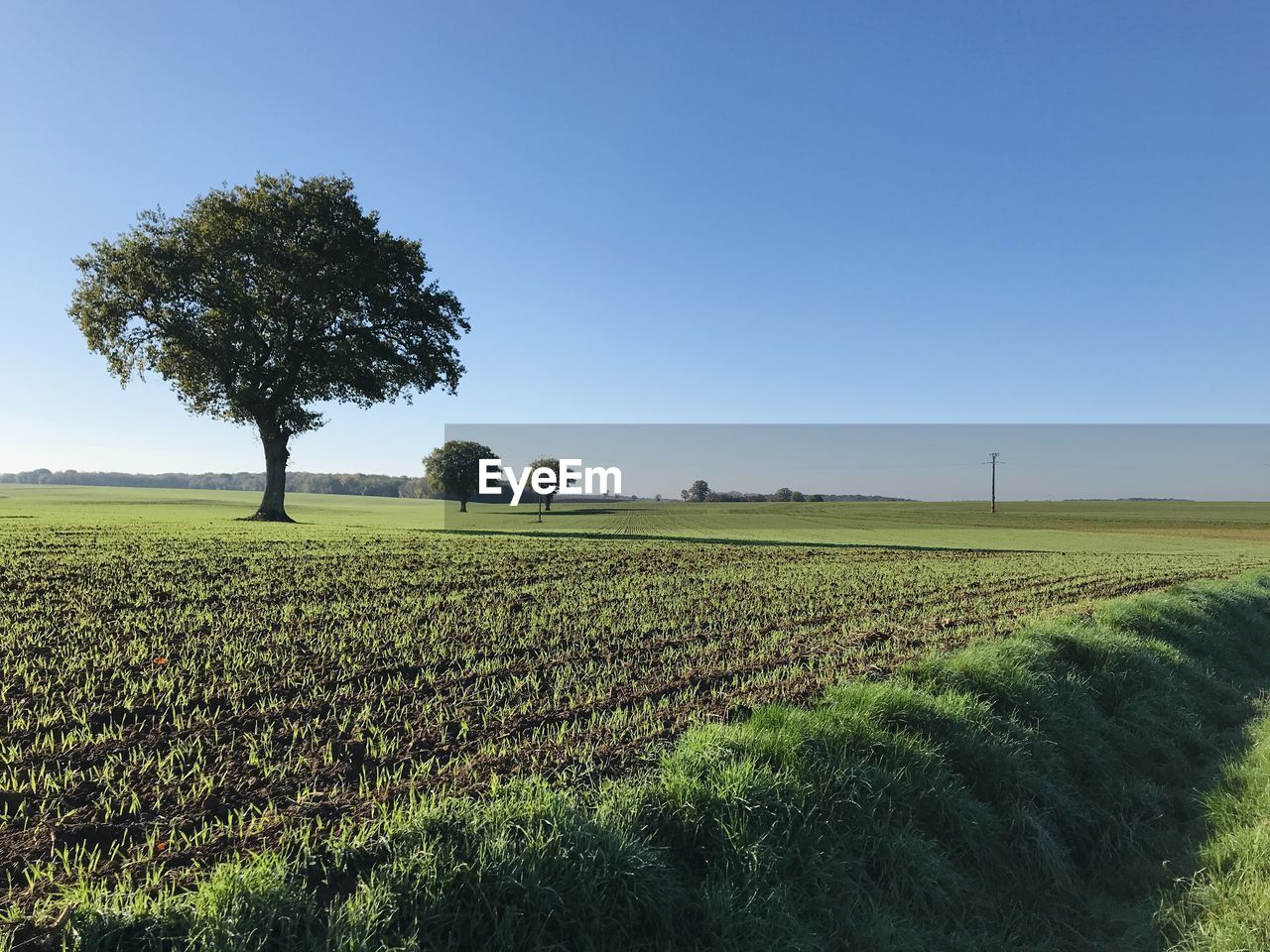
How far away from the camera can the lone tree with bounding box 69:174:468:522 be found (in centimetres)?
3256

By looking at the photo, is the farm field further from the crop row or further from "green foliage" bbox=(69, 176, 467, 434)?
"green foliage" bbox=(69, 176, 467, 434)

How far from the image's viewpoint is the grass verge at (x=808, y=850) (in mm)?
2949

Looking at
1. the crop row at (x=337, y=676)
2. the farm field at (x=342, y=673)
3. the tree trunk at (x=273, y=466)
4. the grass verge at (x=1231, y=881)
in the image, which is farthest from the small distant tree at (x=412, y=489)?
the grass verge at (x=1231, y=881)

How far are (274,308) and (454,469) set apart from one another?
46007mm

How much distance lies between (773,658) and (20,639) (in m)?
9.05

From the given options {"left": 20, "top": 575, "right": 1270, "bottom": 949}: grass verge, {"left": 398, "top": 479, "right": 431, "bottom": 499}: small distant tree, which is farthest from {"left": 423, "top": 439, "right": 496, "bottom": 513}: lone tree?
{"left": 20, "top": 575, "right": 1270, "bottom": 949}: grass verge

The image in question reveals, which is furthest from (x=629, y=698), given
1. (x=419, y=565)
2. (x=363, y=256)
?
(x=363, y=256)

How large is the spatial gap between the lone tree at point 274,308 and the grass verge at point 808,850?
34.7m

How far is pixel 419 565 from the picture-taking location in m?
16.4

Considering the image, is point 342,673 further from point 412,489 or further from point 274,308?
point 412,489

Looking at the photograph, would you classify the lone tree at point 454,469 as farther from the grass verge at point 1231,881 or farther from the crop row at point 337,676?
the grass verge at point 1231,881

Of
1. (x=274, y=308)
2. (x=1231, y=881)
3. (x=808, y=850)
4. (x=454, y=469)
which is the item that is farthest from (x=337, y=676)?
(x=454, y=469)

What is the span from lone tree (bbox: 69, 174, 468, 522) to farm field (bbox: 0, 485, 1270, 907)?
780 inches

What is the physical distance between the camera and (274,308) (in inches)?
1367
